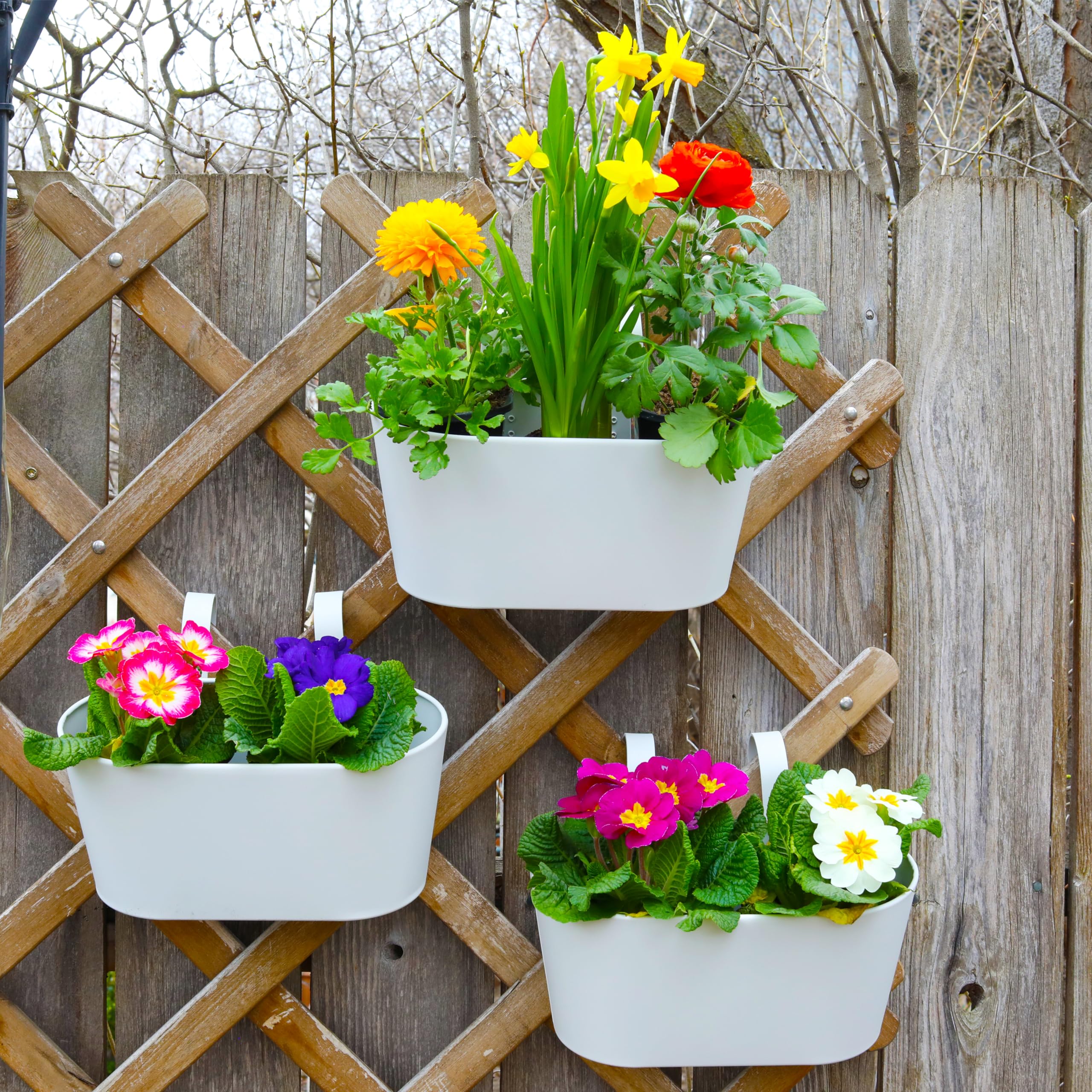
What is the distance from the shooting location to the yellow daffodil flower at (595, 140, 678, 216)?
0.65 metres

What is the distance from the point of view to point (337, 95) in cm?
237

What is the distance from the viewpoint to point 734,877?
775mm

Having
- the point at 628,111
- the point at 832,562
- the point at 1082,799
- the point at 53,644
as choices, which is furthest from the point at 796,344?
the point at 53,644

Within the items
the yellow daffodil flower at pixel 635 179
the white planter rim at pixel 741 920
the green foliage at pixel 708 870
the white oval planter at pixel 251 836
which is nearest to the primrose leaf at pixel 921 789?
the green foliage at pixel 708 870

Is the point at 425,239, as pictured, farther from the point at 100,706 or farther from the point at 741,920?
the point at 741,920

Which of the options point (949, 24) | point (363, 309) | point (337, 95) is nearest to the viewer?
point (363, 309)

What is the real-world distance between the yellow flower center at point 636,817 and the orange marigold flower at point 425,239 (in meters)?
0.48

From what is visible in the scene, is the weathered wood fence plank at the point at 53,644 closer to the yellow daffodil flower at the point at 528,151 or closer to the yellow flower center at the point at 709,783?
the yellow daffodil flower at the point at 528,151

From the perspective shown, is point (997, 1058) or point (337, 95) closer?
point (997, 1058)

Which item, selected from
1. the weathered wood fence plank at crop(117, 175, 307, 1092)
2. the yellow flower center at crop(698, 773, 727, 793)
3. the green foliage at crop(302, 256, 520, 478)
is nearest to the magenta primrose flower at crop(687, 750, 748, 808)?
the yellow flower center at crop(698, 773, 727, 793)

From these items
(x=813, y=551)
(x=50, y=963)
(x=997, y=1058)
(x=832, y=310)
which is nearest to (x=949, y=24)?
(x=832, y=310)

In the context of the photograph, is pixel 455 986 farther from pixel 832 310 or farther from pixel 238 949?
pixel 832 310

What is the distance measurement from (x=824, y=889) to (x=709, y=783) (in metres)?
0.13

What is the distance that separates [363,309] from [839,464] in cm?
54
